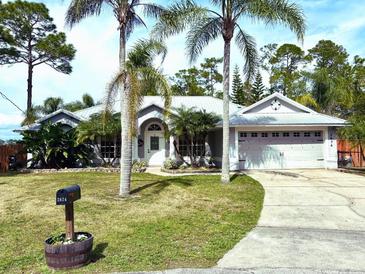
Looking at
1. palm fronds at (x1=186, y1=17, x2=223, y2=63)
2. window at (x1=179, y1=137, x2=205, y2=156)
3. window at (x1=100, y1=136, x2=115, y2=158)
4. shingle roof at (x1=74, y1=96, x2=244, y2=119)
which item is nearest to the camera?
palm fronds at (x1=186, y1=17, x2=223, y2=63)

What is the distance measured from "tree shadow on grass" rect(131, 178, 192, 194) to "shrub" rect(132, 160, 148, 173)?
384 cm

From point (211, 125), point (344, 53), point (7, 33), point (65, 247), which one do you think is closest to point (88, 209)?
point (65, 247)

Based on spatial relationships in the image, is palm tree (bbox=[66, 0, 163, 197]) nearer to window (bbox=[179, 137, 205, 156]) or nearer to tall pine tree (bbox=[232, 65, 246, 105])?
window (bbox=[179, 137, 205, 156])

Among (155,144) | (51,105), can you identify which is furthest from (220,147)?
(51,105)

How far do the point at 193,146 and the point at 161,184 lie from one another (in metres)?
6.75

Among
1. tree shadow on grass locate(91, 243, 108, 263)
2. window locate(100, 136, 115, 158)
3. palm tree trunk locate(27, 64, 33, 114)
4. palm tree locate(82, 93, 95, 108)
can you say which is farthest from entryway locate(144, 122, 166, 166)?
palm tree trunk locate(27, 64, 33, 114)

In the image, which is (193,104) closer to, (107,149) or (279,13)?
(107,149)

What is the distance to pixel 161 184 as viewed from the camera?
12.5m

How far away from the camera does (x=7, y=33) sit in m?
26.2

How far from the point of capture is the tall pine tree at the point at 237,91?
43.3 m

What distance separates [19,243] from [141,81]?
17.7ft

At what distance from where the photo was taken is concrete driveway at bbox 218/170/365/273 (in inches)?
203

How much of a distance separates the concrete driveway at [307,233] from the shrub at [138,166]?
7.24 m

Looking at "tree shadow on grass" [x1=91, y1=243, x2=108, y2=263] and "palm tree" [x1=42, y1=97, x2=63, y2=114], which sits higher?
"palm tree" [x1=42, y1=97, x2=63, y2=114]
